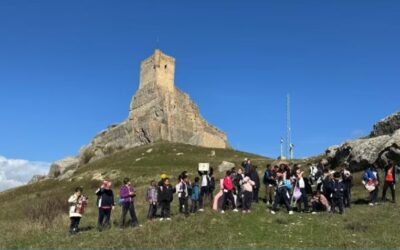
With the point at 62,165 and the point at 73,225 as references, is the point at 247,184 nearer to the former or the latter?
the point at 73,225

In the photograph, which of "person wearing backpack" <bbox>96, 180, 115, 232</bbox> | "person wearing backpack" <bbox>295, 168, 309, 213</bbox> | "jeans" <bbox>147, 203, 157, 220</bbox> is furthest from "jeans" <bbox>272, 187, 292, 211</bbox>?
"person wearing backpack" <bbox>96, 180, 115, 232</bbox>

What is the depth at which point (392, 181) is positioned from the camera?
86.2ft

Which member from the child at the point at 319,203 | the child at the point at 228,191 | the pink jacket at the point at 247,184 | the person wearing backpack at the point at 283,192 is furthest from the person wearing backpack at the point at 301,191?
the child at the point at 228,191

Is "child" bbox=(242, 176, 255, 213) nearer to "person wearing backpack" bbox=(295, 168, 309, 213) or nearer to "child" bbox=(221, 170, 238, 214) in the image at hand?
"child" bbox=(221, 170, 238, 214)

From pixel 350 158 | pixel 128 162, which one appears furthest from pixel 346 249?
pixel 128 162

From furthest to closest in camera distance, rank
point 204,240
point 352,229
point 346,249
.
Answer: point 352,229
point 204,240
point 346,249

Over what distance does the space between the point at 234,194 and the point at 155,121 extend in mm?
85598

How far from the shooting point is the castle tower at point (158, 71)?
11844 centimetres

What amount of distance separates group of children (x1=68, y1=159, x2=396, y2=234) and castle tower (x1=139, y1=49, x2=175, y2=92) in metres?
92.8

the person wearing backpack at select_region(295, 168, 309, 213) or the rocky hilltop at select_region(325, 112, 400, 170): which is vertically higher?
the rocky hilltop at select_region(325, 112, 400, 170)

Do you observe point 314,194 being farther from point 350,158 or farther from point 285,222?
point 350,158

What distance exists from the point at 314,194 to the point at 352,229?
18.1 feet

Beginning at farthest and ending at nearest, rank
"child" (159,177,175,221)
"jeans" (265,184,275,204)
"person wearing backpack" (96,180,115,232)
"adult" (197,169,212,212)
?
"jeans" (265,184,275,204)
"adult" (197,169,212,212)
"child" (159,177,175,221)
"person wearing backpack" (96,180,115,232)

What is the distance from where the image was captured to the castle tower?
389 ft
